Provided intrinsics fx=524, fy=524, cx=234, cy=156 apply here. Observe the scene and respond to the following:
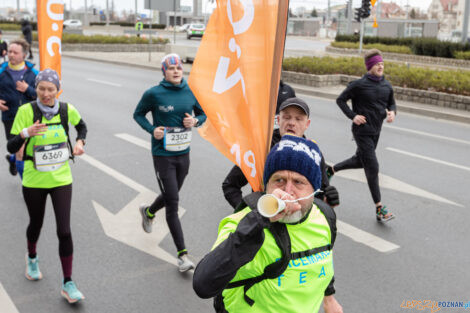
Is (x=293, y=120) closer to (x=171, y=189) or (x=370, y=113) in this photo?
(x=171, y=189)

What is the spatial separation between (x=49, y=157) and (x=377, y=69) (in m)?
3.96

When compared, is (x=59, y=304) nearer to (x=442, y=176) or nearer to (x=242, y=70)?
(x=242, y=70)

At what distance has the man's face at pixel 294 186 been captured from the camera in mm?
2121

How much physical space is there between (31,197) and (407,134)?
9370mm

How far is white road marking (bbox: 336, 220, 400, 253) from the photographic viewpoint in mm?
5680

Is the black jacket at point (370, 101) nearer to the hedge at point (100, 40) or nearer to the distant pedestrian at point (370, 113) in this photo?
the distant pedestrian at point (370, 113)

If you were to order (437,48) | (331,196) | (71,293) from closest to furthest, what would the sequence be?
1. (331,196)
2. (71,293)
3. (437,48)

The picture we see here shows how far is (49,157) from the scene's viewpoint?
447 cm

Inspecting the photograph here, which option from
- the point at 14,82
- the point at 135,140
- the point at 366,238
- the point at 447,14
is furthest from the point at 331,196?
the point at 447,14

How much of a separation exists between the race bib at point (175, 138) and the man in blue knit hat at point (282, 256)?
2918 mm

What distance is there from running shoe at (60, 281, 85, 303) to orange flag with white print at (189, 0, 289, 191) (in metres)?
2.34

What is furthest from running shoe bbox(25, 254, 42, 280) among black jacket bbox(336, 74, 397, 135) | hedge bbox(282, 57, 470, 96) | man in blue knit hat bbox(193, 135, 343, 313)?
hedge bbox(282, 57, 470, 96)

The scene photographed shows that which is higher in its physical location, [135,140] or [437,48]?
[437,48]

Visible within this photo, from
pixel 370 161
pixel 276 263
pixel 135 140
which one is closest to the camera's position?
pixel 276 263
